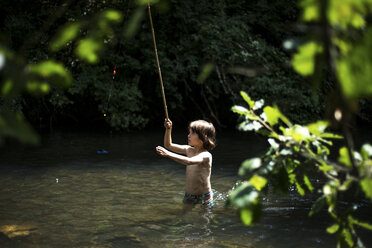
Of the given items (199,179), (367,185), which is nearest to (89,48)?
(367,185)

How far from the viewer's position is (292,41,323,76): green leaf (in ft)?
2.80

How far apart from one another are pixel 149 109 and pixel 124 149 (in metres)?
3.70

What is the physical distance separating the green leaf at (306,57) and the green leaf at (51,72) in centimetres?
51

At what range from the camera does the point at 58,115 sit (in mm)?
12594

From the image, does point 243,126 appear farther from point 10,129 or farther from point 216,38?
point 216,38

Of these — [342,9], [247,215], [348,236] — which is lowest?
[348,236]

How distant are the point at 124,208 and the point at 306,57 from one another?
4595 millimetres

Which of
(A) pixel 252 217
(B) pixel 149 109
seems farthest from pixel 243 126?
(B) pixel 149 109

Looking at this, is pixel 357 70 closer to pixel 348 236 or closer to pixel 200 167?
pixel 348 236

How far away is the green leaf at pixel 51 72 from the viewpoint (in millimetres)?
912

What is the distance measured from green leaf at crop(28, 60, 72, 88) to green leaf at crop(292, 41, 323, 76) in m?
0.51

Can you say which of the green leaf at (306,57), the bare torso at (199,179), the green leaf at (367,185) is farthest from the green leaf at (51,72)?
the bare torso at (199,179)

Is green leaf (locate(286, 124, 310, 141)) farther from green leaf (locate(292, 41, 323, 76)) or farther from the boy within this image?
the boy

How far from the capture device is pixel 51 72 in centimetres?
93
